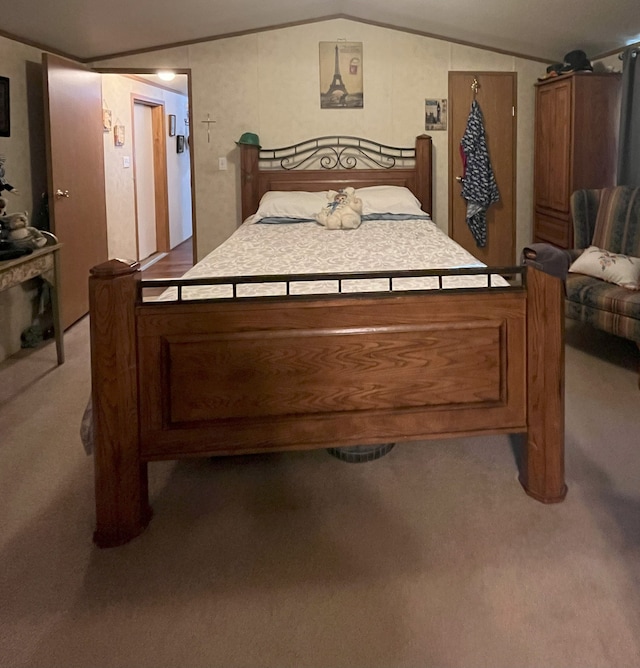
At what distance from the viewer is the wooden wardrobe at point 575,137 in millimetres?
4613

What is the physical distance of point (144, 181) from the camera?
25.2 feet

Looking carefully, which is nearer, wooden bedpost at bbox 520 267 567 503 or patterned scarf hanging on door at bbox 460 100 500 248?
wooden bedpost at bbox 520 267 567 503

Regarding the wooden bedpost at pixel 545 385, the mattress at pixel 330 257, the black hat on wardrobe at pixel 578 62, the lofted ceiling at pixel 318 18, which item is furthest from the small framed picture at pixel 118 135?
the wooden bedpost at pixel 545 385

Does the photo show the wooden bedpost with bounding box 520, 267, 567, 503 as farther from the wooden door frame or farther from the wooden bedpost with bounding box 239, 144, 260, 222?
the wooden door frame

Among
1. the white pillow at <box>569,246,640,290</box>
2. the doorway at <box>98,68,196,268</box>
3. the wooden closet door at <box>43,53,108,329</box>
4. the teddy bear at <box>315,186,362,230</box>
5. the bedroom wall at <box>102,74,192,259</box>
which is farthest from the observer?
the doorway at <box>98,68,196,268</box>

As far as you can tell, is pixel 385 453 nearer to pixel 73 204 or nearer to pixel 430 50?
pixel 73 204

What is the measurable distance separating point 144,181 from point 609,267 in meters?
5.79

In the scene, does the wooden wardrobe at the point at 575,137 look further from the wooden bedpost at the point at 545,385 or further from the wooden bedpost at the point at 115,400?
the wooden bedpost at the point at 115,400

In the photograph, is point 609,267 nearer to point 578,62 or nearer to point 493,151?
point 578,62

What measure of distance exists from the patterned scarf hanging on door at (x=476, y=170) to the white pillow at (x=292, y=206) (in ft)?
4.48

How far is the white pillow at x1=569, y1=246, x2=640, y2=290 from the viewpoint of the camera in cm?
342

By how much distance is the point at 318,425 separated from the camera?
6.43 ft

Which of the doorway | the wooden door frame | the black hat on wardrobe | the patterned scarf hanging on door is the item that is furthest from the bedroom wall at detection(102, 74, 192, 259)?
the black hat on wardrobe

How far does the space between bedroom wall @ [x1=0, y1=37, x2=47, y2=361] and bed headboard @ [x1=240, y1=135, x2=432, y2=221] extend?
1.55 meters
